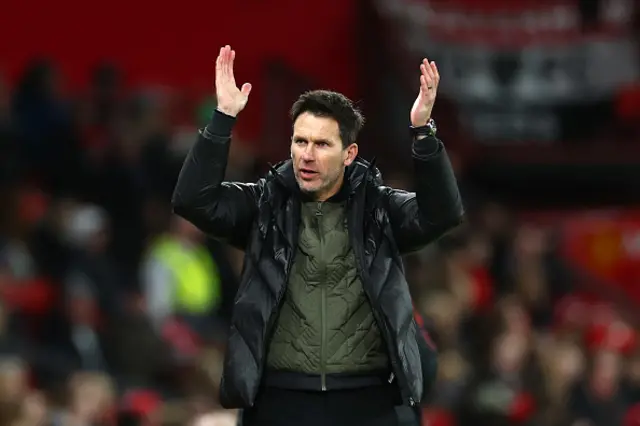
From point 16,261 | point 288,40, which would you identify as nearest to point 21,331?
point 16,261

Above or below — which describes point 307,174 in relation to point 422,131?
below

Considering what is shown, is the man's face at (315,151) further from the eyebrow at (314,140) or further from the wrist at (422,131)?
the wrist at (422,131)

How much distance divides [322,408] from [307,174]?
675mm

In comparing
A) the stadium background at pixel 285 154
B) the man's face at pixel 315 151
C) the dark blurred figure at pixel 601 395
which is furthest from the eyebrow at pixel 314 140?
the dark blurred figure at pixel 601 395

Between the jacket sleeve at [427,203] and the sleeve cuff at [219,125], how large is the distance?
1.74 ft

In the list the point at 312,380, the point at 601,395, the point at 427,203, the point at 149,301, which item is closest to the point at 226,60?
the point at 427,203

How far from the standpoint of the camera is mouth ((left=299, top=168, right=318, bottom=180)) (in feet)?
13.6

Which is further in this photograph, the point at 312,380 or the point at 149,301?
the point at 149,301

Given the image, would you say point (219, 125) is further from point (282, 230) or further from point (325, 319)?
point (325, 319)

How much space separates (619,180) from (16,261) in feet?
23.9

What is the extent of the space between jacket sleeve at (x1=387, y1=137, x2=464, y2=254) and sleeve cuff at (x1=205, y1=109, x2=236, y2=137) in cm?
53

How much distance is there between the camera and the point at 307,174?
4.14 metres

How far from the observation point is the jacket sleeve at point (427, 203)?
406 centimetres

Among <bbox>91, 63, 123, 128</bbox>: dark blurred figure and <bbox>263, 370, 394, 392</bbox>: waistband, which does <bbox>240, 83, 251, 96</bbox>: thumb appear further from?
<bbox>91, 63, 123, 128</bbox>: dark blurred figure
